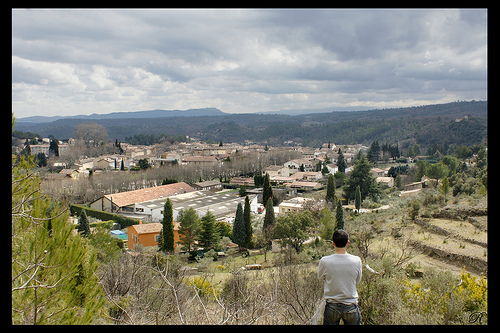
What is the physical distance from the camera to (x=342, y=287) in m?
2.38

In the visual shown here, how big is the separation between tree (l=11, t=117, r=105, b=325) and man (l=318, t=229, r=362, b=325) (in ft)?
8.41

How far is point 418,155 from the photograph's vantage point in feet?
193

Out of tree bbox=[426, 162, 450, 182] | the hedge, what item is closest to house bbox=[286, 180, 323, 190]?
tree bbox=[426, 162, 450, 182]

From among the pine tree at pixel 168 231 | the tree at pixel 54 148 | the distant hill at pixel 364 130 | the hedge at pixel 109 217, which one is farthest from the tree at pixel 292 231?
the tree at pixel 54 148

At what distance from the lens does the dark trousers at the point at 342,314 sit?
2.36 metres

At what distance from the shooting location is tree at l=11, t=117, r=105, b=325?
3572 millimetres

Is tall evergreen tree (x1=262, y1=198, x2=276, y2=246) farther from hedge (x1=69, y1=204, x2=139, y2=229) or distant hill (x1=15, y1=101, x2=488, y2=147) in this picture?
distant hill (x1=15, y1=101, x2=488, y2=147)

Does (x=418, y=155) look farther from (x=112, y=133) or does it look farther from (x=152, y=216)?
(x=112, y=133)

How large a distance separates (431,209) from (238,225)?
8650 millimetres

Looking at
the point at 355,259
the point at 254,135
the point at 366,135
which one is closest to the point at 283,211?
the point at 355,259

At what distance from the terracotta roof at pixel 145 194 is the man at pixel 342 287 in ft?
80.7

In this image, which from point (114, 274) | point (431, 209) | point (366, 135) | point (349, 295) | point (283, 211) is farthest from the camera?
point (366, 135)

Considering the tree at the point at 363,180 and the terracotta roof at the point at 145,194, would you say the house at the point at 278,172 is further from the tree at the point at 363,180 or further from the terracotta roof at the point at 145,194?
the tree at the point at 363,180

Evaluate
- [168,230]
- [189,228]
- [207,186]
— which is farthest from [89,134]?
[189,228]
